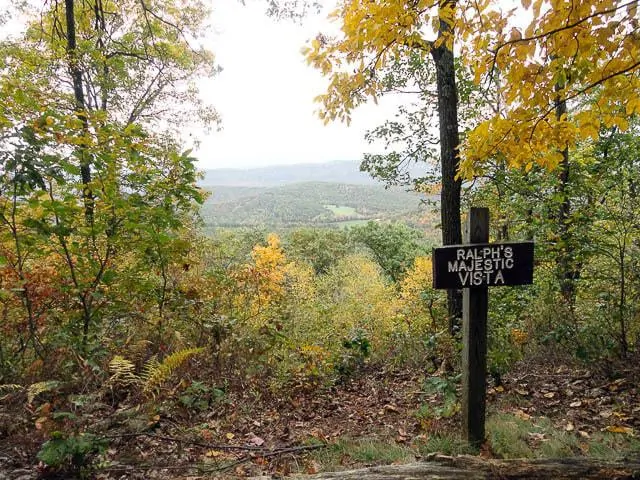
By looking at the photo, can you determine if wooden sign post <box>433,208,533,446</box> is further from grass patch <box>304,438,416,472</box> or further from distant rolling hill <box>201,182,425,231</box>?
distant rolling hill <box>201,182,425,231</box>

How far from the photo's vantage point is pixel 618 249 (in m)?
4.96

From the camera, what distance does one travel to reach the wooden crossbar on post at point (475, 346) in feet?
11.3

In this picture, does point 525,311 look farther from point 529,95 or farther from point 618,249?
point 529,95

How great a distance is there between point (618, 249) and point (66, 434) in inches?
237

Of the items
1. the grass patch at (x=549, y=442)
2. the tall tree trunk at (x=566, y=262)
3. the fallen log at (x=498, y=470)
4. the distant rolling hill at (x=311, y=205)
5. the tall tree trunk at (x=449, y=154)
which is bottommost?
the grass patch at (x=549, y=442)

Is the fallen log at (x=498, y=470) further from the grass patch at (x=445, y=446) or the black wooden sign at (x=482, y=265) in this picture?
the black wooden sign at (x=482, y=265)

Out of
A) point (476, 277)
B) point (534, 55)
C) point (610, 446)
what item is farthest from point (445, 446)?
point (534, 55)

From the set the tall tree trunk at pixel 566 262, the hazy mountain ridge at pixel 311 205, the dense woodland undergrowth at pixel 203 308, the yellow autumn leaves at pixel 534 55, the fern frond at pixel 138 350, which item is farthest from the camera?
the hazy mountain ridge at pixel 311 205

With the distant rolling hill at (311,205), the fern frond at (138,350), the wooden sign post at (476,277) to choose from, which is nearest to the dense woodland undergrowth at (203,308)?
the fern frond at (138,350)

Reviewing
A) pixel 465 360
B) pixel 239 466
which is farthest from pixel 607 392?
pixel 239 466

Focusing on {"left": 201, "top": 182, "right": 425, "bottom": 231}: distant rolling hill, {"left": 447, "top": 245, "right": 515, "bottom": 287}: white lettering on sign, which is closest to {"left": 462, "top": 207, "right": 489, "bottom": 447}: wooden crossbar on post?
A: {"left": 447, "top": 245, "right": 515, "bottom": 287}: white lettering on sign

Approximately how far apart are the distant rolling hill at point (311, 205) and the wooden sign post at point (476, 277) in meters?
106

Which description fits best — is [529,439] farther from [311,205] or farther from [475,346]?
[311,205]

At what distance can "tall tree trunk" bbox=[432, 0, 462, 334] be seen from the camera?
5.96 meters
